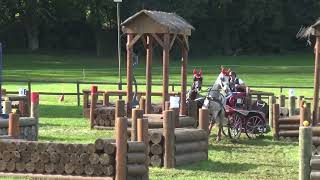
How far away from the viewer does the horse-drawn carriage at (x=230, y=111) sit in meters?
19.8

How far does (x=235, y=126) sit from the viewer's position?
66.7ft

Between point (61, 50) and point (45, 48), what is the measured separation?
170 cm

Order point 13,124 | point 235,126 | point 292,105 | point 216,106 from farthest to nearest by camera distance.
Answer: point 292,105, point 235,126, point 216,106, point 13,124

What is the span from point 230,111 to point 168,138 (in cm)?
616

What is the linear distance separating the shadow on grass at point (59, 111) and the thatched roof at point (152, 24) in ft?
22.3

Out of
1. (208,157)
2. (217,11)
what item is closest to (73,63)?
(217,11)

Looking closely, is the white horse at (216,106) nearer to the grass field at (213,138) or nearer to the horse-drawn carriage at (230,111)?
the horse-drawn carriage at (230,111)

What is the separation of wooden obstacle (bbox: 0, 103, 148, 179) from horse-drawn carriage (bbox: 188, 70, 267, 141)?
23.9 feet

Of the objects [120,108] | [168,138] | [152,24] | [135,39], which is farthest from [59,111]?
[168,138]

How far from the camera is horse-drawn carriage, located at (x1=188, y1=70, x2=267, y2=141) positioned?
64.8 ft

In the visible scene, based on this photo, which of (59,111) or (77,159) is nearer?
(77,159)

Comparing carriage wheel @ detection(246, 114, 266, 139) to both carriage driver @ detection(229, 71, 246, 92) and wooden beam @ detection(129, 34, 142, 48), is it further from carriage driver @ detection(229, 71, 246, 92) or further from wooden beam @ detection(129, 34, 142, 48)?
wooden beam @ detection(129, 34, 142, 48)

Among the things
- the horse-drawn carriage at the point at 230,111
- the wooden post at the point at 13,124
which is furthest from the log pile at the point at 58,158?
the horse-drawn carriage at the point at 230,111

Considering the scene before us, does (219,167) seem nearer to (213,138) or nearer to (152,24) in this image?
(213,138)
